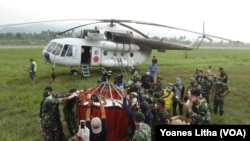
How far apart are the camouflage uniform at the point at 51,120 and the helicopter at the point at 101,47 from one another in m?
8.30

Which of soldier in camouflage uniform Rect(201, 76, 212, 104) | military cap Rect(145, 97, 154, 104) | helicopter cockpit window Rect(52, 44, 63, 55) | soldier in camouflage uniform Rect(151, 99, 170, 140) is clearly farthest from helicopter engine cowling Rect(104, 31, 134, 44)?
soldier in camouflage uniform Rect(151, 99, 170, 140)

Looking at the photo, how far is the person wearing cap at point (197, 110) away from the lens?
276 inches

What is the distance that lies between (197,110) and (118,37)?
1090 cm

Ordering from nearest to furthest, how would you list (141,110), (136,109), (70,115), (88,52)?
(141,110) < (136,109) < (70,115) < (88,52)

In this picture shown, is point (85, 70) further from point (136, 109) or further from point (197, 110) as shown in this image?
point (197, 110)

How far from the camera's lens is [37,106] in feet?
36.7

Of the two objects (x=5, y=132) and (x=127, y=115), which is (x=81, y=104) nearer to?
(x=127, y=115)

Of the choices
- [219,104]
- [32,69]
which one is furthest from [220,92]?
[32,69]

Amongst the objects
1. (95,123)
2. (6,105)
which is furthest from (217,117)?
(6,105)

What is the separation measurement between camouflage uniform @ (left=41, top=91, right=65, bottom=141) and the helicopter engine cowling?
10.3m

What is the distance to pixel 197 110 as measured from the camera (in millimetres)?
7133

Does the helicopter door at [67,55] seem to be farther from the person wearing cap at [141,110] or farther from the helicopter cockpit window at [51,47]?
the person wearing cap at [141,110]

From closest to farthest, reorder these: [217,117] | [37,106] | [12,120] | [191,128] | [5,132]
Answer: [191,128] → [5,132] → [12,120] → [217,117] → [37,106]

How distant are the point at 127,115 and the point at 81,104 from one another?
1109 millimetres
